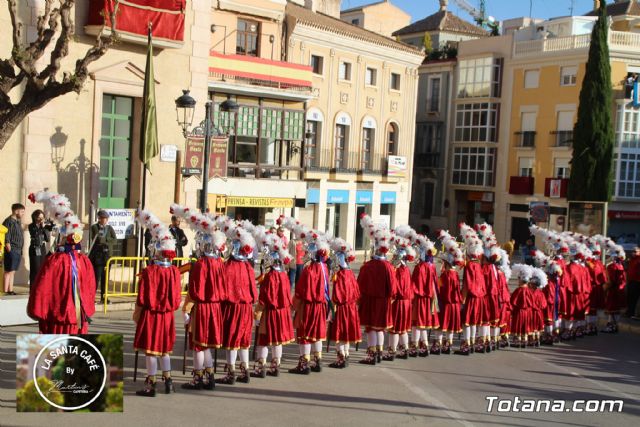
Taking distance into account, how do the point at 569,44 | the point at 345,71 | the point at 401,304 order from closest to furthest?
the point at 401,304 → the point at 345,71 → the point at 569,44

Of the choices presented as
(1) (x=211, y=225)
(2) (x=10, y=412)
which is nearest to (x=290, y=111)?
(1) (x=211, y=225)

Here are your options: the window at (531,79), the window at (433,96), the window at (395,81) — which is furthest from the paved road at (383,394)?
the window at (433,96)

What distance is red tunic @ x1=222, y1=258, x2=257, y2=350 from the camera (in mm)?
11031

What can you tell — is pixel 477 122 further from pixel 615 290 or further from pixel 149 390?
pixel 149 390

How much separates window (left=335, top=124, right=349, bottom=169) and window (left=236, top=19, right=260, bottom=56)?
691cm

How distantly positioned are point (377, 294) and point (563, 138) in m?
33.9

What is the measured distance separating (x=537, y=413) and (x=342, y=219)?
27.7 meters

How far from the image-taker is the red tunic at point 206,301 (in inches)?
424

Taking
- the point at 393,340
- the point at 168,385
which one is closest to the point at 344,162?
the point at 393,340

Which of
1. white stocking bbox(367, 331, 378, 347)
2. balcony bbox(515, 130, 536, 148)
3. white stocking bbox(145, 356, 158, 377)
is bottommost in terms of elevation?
white stocking bbox(367, 331, 378, 347)

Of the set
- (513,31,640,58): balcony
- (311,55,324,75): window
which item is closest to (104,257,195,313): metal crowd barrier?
(311,55,324,75): window

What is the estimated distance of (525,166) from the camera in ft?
154

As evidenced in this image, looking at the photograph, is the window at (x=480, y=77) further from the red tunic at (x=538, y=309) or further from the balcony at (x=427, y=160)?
the red tunic at (x=538, y=309)

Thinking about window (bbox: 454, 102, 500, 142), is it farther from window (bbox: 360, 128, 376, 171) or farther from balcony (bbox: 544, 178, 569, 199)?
window (bbox: 360, 128, 376, 171)
